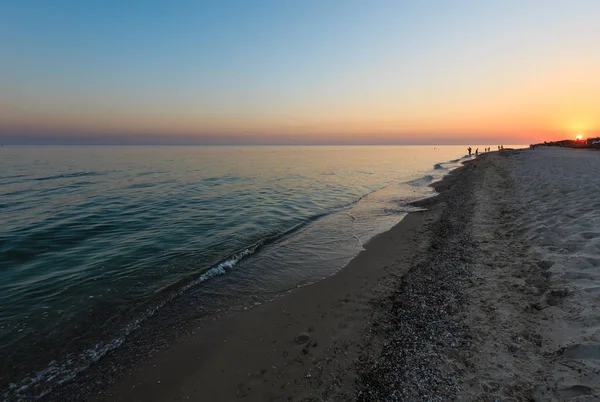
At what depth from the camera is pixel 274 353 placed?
6.59 meters

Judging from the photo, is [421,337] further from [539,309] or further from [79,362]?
[79,362]

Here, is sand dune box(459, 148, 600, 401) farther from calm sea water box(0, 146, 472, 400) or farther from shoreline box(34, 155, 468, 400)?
shoreline box(34, 155, 468, 400)

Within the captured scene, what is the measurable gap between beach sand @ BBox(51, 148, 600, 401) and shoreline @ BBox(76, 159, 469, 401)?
0.03m

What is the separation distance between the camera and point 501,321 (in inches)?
255

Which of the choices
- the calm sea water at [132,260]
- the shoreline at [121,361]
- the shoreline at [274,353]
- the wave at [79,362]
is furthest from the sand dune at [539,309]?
the wave at [79,362]

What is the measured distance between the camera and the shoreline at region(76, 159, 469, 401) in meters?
5.59

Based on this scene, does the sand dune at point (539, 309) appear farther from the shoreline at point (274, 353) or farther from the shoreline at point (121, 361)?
the shoreline at point (121, 361)

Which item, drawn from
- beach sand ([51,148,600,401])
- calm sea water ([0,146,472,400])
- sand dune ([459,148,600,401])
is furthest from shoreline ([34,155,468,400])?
sand dune ([459,148,600,401])

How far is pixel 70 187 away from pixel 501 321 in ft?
137

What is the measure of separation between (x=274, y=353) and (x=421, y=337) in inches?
131

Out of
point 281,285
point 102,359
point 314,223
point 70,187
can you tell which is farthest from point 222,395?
point 70,187

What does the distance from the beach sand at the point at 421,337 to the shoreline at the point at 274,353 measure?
0.09ft

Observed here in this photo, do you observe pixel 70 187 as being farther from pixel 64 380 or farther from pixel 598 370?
pixel 598 370

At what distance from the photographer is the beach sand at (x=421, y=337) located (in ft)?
16.2
